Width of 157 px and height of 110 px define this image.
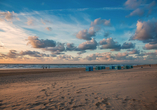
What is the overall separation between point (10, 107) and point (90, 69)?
88.3 ft

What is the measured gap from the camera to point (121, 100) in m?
4.86

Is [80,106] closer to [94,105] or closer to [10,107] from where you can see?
[94,105]

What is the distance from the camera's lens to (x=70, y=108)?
419cm

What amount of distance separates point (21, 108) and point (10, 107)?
607 millimetres

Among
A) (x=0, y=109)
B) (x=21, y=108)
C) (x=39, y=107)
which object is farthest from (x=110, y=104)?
(x=0, y=109)

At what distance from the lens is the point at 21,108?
4328 millimetres

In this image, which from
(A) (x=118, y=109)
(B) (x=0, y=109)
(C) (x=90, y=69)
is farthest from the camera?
(C) (x=90, y=69)

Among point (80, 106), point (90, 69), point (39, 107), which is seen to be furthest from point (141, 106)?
point (90, 69)

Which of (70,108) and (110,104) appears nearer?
(70,108)

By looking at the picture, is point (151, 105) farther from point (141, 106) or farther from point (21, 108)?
point (21, 108)

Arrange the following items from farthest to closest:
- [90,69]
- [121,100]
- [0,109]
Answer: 1. [90,69]
2. [121,100]
3. [0,109]

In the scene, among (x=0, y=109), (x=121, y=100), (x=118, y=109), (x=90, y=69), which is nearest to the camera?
(x=118, y=109)

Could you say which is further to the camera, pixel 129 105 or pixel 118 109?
pixel 129 105

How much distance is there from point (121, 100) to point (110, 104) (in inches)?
31.5
